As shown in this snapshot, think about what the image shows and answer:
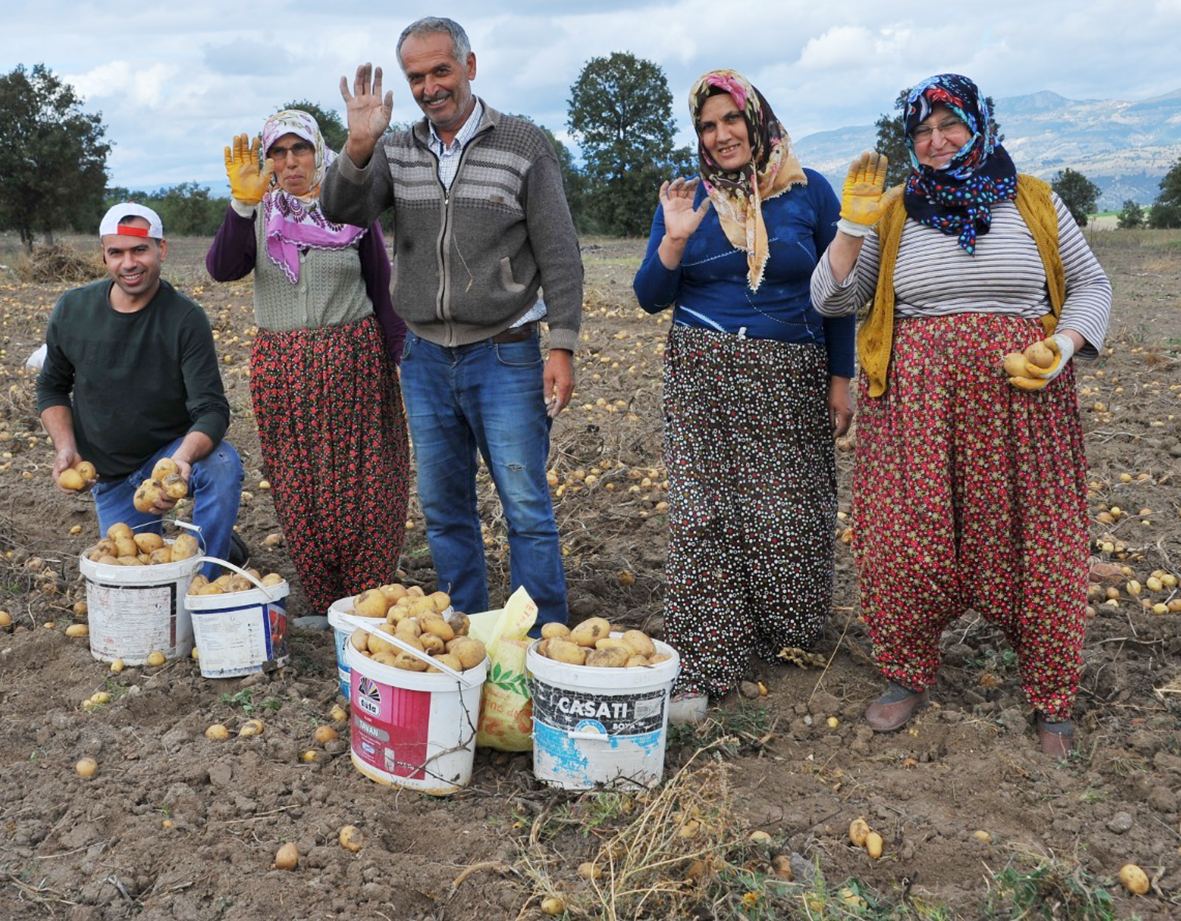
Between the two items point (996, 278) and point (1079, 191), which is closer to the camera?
point (996, 278)

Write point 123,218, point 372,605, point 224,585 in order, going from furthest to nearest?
point 123,218 < point 224,585 < point 372,605

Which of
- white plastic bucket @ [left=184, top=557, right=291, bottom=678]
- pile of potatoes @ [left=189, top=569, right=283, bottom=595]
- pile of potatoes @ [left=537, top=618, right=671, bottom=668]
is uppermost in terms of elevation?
pile of potatoes @ [left=537, top=618, right=671, bottom=668]

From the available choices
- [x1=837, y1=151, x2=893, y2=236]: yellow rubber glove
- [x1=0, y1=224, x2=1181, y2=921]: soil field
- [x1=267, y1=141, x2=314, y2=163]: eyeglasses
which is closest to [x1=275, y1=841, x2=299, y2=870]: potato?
[x1=0, y1=224, x2=1181, y2=921]: soil field

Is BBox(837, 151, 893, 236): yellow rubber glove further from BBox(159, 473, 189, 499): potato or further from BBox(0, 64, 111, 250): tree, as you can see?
BBox(0, 64, 111, 250): tree

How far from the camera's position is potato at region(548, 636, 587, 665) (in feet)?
9.35

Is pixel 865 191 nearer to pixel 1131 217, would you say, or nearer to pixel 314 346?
pixel 314 346

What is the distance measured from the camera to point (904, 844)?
272 centimetres

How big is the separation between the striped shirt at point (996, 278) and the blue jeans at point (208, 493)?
93.3 inches

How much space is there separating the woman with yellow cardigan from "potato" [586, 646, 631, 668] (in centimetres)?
88

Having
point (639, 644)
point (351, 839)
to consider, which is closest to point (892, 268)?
point (639, 644)

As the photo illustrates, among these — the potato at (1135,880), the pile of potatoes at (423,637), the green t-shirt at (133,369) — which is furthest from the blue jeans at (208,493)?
the potato at (1135,880)

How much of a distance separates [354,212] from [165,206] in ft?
130

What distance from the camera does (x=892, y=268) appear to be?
308 centimetres

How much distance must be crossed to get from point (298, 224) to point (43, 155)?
2609 cm
